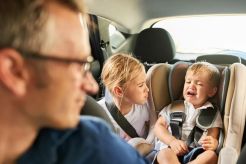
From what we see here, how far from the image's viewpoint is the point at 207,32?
3277 millimetres

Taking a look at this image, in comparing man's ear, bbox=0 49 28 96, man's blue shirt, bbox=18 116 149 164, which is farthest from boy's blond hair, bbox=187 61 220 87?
man's ear, bbox=0 49 28 96

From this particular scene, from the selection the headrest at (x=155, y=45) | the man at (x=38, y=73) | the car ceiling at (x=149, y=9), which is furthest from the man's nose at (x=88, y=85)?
the headrest at (x=155, y=45)

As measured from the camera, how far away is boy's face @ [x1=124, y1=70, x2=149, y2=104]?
233 centimetres

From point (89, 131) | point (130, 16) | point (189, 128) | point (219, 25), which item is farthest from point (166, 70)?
point (89, 131)

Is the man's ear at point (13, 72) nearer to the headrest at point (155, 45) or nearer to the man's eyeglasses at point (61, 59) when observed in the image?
the man's eyeglasses at point (61, 59)

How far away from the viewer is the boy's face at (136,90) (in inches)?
91.9

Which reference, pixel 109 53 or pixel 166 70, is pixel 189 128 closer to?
pixel 166 70

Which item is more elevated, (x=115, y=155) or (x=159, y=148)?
(x=115, y=155)

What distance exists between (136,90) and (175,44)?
81 centimetres

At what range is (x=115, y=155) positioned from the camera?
107 cm

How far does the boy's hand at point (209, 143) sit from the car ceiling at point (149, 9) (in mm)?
881

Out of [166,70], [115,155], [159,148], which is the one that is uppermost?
[115,155]

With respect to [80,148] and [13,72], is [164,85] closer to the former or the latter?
[80,148]

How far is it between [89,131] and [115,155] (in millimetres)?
84
